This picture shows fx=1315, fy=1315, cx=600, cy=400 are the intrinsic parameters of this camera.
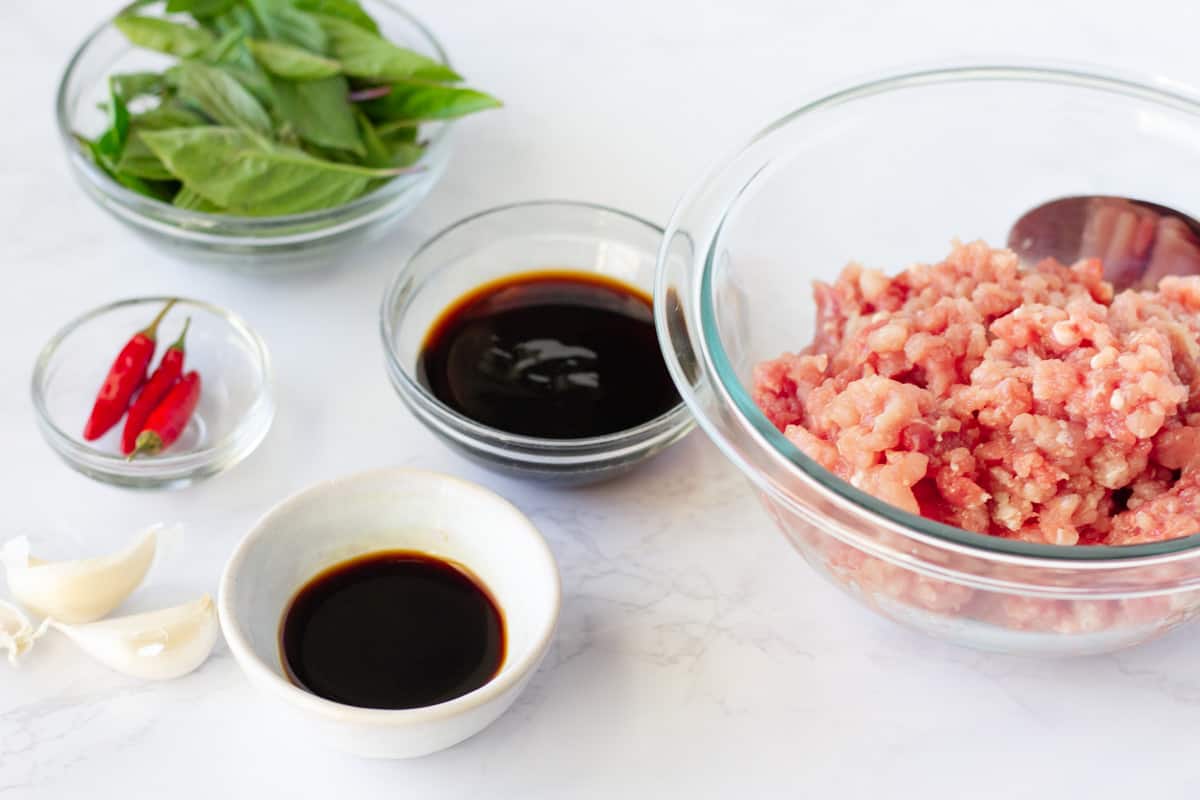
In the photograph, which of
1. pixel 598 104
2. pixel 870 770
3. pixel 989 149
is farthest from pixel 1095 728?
pixel 598 104

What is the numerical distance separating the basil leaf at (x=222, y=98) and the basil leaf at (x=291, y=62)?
8 cm

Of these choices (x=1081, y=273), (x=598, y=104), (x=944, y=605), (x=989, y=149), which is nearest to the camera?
(x=944, y=605)

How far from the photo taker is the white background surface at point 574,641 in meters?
1.80

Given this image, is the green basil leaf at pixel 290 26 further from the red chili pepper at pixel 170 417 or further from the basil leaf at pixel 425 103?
the red chili pepper at pixel 170 417

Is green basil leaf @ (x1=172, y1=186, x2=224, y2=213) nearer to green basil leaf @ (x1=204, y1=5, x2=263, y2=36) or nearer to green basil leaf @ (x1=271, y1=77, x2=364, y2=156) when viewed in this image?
green basil leaf @ (x1=271, y1=77, x2=364, y2=156)

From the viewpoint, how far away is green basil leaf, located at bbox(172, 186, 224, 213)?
7.79 ft

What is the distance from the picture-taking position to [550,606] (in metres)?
1.79

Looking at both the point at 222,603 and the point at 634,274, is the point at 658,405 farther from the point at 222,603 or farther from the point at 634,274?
the point at 222,603

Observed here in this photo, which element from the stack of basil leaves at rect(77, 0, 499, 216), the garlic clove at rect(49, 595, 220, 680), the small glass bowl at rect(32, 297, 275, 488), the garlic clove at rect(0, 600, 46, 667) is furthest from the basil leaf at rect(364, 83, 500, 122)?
the garlic clove at rect(0, 600, 46, 667)

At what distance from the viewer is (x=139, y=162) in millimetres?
2391

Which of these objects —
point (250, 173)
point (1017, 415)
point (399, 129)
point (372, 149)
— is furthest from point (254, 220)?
point (1017, 415)

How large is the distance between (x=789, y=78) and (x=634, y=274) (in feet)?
2.98

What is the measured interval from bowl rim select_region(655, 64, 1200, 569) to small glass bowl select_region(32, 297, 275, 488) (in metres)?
0.75

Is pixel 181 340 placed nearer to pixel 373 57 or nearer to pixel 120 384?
pixel 120 384
